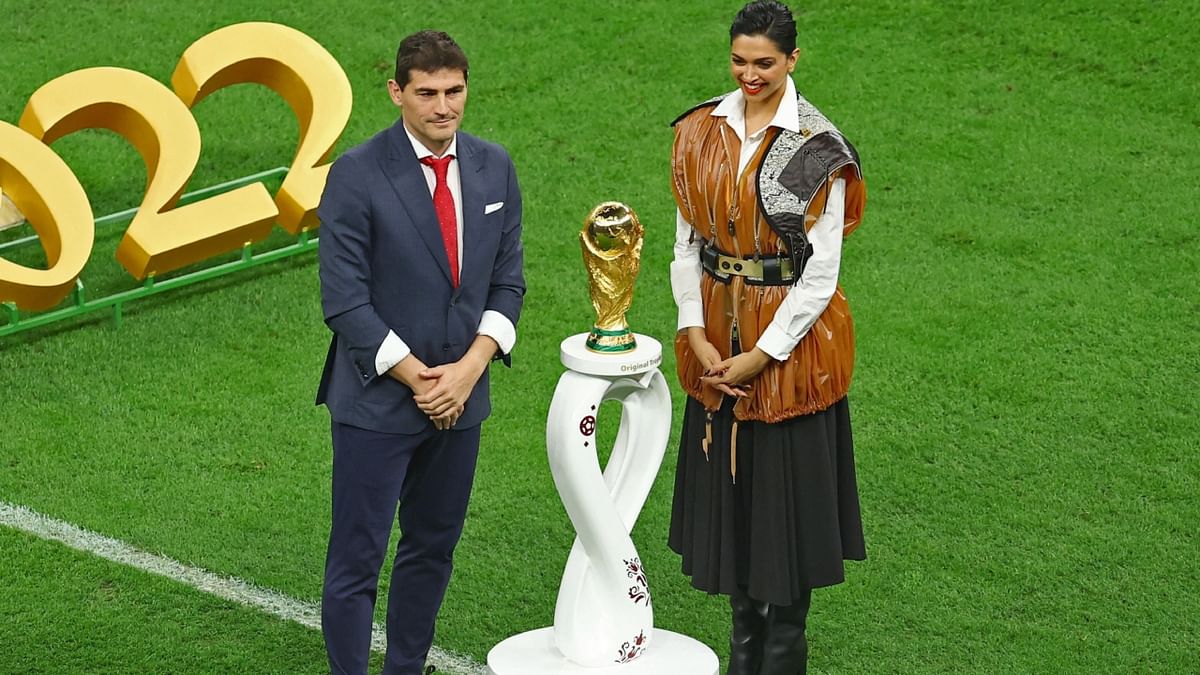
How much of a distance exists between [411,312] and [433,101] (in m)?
0.55

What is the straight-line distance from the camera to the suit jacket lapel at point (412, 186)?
179 inches

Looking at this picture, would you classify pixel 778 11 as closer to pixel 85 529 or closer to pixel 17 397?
pixel 85 529

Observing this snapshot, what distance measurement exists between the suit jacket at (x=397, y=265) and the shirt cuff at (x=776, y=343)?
2.28ft

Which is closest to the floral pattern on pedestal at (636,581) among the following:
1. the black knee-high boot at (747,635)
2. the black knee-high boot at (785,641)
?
the black knee-high boot at (747,635)

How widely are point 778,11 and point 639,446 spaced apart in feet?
4.20

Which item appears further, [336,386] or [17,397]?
[17,397]

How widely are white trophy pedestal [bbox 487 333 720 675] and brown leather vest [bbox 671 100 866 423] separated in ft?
0.82

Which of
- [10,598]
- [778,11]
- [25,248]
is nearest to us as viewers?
[778,11]

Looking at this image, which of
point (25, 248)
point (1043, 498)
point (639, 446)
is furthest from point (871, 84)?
point (639, 446)

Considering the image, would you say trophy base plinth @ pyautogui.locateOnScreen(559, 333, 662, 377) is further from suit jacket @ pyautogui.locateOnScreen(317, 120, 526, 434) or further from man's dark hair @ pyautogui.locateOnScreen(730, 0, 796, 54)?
man's dark hair @ pyautogui.locateOnScreen(730, 0, 796, 54)

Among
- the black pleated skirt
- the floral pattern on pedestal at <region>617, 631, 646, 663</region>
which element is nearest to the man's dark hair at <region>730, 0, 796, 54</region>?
the black pleated skirt

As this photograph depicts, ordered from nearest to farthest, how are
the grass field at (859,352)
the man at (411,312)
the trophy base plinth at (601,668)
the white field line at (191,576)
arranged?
the man at (411,312)
the trophy base plinth at (601,668)
the white field line at (191,576)
the grass field at (859,352)

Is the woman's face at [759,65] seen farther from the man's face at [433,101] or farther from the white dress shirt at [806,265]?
the man's face at [433,101]

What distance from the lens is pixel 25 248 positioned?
27.4ft
